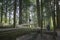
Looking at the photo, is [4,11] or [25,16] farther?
[25,16]

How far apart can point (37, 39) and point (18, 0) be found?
202 centimetres

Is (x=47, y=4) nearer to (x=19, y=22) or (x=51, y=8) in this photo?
(x=51, y=8)

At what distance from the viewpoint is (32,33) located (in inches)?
186

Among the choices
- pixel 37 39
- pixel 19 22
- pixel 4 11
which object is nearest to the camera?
pixel 37 39

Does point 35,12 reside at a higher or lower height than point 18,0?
lower

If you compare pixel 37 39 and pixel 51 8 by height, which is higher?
pixel 51 8

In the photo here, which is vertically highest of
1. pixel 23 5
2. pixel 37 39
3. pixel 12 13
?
pixel 23 5

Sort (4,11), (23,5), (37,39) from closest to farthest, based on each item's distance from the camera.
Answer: (37,39) < (4,11) < (23,5)

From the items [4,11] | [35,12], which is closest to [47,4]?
[35,12]

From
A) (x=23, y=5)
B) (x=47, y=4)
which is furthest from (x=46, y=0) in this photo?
(x=23, y=5)

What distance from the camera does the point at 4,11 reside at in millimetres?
4883

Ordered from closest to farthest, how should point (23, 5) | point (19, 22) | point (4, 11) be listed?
point (4, 11), point (19, 22), point (23, 5)

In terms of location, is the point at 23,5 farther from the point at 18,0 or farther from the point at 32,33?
the point at 32,33

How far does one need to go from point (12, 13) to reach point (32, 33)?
1248mm
